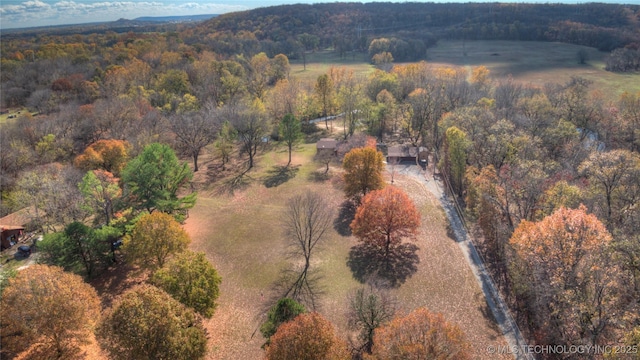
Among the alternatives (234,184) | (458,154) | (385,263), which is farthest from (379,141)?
(385,263)

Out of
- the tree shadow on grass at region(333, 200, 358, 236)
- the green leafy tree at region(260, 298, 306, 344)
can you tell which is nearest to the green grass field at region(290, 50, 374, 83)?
the tree shadow on grass at region(333, 200, 358, 236)

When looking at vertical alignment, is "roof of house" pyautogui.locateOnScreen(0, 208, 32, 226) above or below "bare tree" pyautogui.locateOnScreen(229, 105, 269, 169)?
below

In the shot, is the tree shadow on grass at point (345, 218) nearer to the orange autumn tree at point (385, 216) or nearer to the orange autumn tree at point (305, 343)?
the orange autumn tree at point (385, 216)

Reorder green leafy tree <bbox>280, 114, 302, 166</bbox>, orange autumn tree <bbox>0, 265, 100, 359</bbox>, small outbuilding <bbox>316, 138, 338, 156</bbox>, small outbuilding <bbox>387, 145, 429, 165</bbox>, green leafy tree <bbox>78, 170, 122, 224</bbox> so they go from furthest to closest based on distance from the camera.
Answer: small outbuilding <bbox>316, 138, 338, 156</bbox>
small outbuilding <bbox>387, 145, 429, 165</bbox>
green leafy tree <bbox>280, 114, 302, 166</bbox>
green leafy tree <bbox>78, 170, 122, 224</bbox>
orange autumn tree <bbox>0, 265, 100, 359</bbox>

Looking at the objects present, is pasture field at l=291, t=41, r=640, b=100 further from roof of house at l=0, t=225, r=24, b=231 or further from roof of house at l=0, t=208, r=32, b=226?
roof of house at l=0, t=225, r=24, b=231

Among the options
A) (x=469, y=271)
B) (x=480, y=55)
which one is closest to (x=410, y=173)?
(x=469, y=271)

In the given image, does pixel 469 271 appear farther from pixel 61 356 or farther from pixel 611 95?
pixel 611 95

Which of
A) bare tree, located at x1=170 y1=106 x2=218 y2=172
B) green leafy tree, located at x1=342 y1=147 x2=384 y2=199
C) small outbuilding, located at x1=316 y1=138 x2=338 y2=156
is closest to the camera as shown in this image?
green leafy tree, located at x1=342 y1=147 x2=384 y2=199
